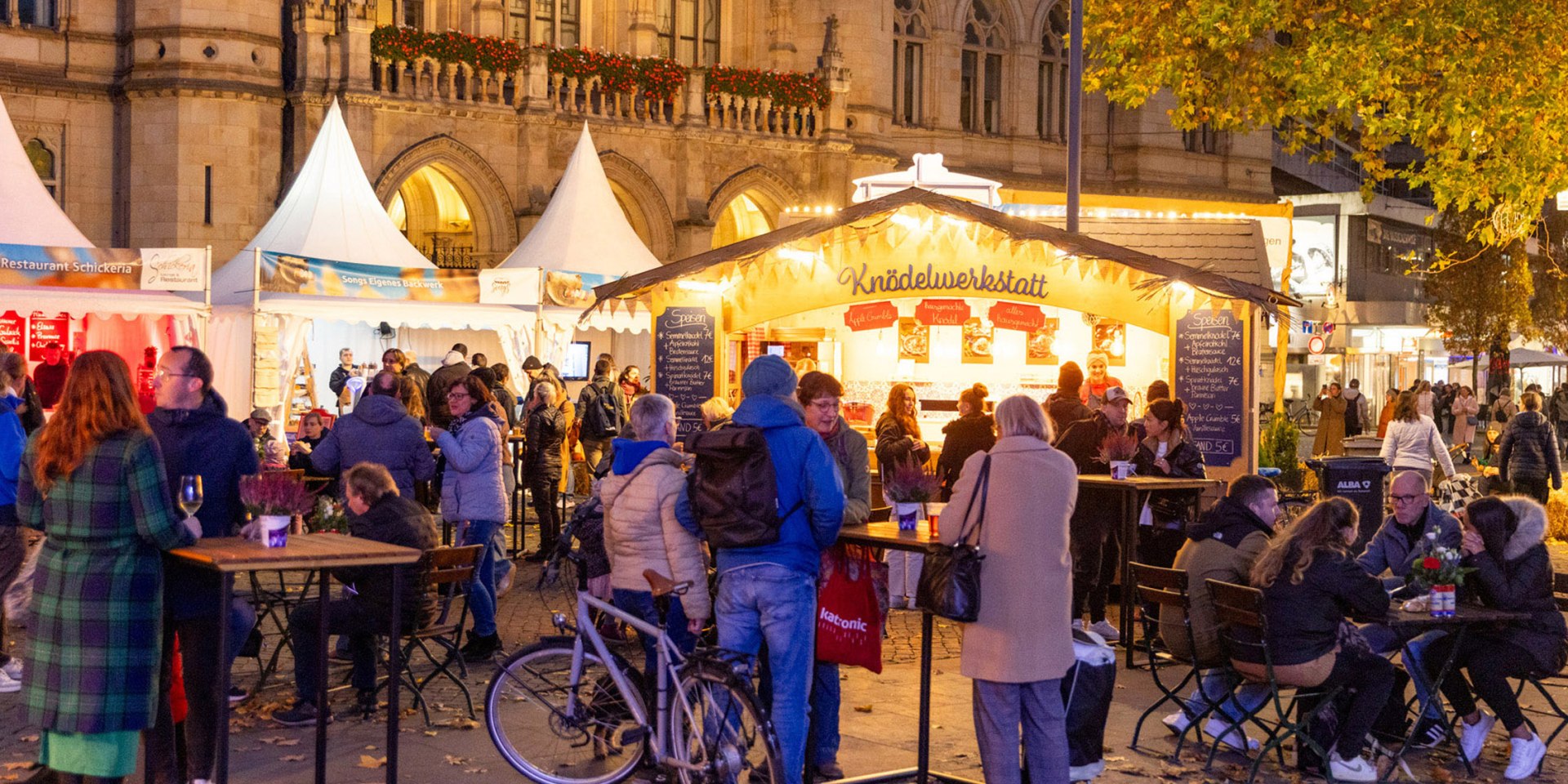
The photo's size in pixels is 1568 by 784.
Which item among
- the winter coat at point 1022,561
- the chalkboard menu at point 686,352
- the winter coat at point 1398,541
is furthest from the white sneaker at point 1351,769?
the chalkboard menu at point 686,352

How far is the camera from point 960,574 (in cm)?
586

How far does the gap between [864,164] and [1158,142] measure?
8012mm

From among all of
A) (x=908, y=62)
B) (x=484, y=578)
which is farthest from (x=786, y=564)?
(x=908, y=62)

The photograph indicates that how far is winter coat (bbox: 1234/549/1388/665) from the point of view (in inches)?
279

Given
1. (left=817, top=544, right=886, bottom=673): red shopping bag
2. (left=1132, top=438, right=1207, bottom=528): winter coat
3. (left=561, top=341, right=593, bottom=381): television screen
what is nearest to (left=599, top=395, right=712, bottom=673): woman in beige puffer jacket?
(left=817, top=544, right=886, bottom=673): red shopping bag

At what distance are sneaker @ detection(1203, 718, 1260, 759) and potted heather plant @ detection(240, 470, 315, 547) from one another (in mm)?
4015

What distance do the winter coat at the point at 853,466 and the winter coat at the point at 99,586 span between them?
2.68m

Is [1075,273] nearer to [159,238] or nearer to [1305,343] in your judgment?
[159,238]

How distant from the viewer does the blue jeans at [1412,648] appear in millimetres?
7711

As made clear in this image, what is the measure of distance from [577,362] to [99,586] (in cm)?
1978

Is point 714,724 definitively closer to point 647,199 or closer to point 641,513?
point 641,513

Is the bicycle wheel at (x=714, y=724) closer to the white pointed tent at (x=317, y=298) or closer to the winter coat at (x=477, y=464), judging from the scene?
the winter coat at (x=477, y=464)

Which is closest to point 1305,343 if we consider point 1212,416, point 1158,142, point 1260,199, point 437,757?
point 1260,199

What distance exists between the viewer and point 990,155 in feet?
111
